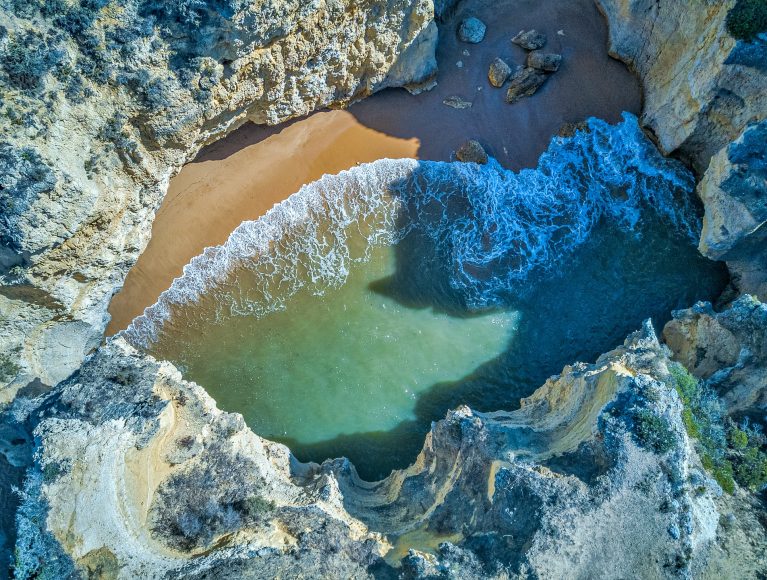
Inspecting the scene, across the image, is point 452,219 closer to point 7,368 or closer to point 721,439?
point 721,439

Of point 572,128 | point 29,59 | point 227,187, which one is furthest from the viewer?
point 572,128

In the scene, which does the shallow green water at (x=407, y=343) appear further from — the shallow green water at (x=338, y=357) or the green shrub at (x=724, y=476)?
the green shrub at (x=724, y=476)

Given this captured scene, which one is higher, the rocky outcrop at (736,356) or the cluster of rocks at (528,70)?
the cluster of rocks at (528,70)

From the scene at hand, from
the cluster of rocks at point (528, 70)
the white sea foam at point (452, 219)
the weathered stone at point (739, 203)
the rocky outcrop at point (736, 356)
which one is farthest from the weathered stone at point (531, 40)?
the rocky outcrop at point (736, 356)

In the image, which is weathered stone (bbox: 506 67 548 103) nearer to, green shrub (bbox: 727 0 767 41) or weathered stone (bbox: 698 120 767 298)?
green shrub (bbox: 727 0 767 41)

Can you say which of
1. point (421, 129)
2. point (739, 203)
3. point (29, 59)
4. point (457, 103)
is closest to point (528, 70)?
point (457, 103)

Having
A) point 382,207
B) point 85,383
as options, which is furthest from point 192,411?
point 382,207
